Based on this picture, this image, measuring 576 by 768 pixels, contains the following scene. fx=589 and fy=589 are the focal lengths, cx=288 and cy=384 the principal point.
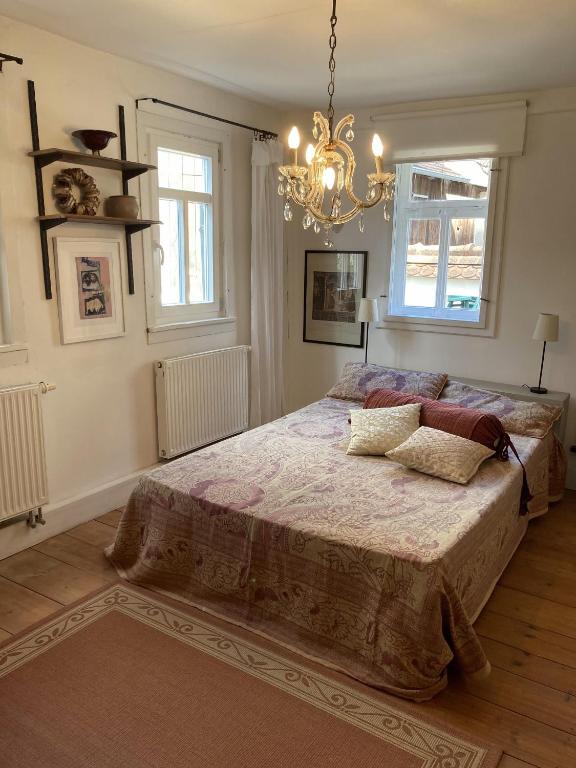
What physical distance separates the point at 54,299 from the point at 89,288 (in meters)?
0.23

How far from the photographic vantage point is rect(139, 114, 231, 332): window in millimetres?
3658

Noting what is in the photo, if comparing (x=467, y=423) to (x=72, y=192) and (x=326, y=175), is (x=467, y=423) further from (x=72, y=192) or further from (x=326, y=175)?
(x=72, y=192)

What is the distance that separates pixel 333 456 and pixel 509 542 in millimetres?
985

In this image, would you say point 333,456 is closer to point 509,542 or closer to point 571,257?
point 509,542

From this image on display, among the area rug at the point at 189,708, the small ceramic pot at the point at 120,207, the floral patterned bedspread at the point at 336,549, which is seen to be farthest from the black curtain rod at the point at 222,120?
the area rug at the point at 189,708

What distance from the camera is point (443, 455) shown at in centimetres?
287

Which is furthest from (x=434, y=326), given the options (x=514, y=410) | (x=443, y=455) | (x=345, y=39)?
(x=345, y=39)

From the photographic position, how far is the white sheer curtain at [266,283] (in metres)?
4.36

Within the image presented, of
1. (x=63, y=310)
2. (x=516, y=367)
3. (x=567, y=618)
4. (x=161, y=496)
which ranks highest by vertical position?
(x=63, y=310)

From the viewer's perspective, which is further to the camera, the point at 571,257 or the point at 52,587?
the point at 571,257

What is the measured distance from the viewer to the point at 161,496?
272cm

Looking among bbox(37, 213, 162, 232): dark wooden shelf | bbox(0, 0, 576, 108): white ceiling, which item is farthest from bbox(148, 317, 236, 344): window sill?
bbox(0, 0, 576, 108): white ceiling

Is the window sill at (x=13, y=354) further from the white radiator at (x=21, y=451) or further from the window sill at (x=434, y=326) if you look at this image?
the window sill at (x=434, y=326)

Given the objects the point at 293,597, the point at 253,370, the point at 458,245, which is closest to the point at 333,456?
the point at 293,597
